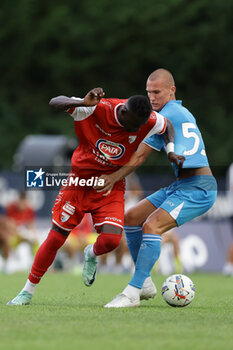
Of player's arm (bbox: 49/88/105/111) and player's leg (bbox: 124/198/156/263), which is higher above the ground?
player's arm (bbox: 49/88/105/111)

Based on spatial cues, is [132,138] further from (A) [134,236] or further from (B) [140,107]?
(A) [134,236]

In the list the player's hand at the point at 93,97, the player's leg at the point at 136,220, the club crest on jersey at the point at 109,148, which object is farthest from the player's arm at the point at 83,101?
the player's leg at the point at 136,220

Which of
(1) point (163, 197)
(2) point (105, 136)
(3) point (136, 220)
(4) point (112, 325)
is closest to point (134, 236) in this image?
(3) point (136, 220)

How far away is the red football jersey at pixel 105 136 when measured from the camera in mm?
6832

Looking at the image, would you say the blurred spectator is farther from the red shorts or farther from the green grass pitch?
the red shorts

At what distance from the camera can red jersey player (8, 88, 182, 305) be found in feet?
22.5

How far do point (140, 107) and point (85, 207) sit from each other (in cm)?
120

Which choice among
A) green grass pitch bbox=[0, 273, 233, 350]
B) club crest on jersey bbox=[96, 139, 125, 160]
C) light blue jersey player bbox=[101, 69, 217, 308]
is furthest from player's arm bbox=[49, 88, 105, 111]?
green grass pitch bbox=[0, 273, 233, 350]

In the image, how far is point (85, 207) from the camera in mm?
7102

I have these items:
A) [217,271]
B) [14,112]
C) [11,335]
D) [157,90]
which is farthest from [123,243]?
[14,112]

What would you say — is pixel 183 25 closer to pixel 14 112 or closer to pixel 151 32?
pixel 151 32

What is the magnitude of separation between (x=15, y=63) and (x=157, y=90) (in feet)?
70.5

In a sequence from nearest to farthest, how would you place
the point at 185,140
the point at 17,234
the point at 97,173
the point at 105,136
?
the point at 105,136 → the point at 97,173 → the point at 185,140 → the point at 17,234

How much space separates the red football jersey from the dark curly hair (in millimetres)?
365
